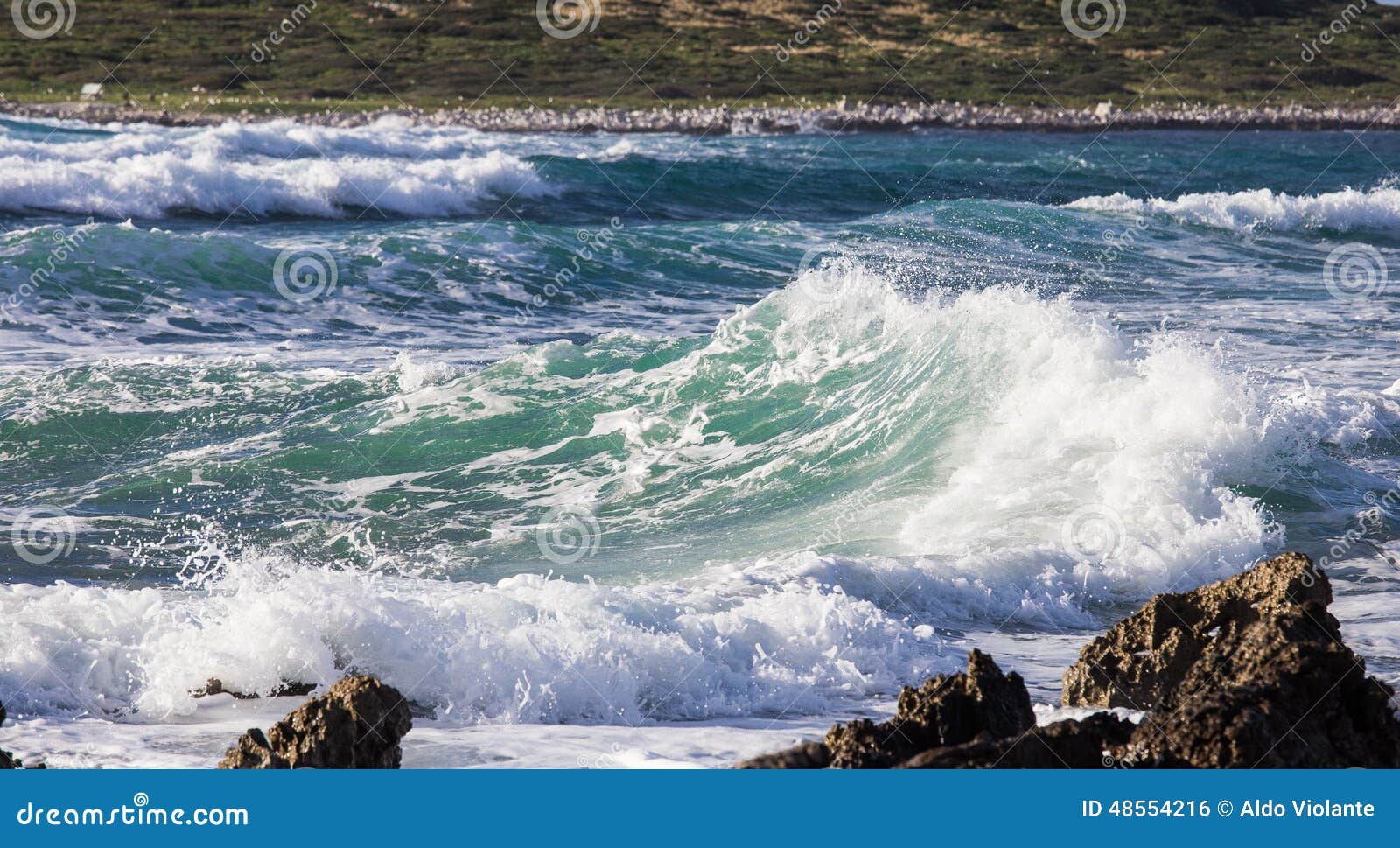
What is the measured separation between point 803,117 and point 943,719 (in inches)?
2036

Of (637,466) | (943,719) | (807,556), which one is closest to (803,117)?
(637,466)

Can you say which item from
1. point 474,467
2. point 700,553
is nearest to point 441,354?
point 474,467

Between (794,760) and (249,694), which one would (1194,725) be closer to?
(794,760)

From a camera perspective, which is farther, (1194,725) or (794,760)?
(1194,725)

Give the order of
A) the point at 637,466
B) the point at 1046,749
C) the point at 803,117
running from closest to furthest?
1. the point at 1046,749
2. the point at 637,466
3. the point at 803,117

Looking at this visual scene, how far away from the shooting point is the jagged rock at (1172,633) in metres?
5.40

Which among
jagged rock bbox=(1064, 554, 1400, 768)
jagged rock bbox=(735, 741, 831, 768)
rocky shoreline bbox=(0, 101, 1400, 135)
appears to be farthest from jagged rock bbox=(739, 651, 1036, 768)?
rocky shoreline bbox=(0, 101, 1400, 135)

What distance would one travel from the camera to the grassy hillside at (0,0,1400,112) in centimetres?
6222

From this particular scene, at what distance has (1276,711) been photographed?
419cm

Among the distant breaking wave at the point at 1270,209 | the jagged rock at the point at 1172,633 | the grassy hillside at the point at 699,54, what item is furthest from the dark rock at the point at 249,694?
the grassy hillside at the point at 699,54

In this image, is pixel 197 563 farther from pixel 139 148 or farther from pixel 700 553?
pixel 139 148

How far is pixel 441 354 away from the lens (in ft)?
47.8

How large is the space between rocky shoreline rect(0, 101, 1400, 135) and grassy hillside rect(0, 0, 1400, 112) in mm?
3703
